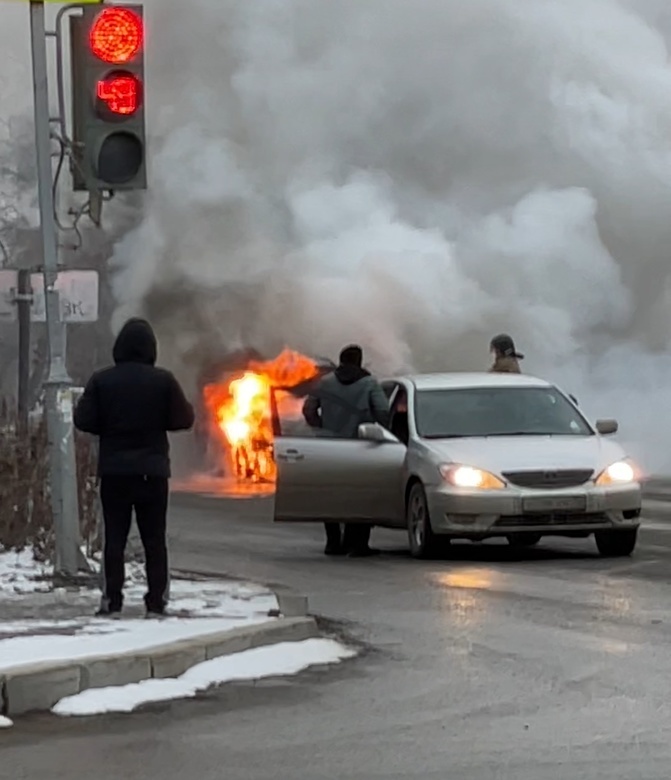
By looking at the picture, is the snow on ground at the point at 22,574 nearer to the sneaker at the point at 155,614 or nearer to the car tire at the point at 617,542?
the sneaker at the point at 155,614

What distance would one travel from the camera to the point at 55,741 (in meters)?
7.78

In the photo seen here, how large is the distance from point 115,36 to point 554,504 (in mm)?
5492

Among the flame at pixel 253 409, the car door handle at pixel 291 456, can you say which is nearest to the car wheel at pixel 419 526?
the car door handle at pixel 291 456

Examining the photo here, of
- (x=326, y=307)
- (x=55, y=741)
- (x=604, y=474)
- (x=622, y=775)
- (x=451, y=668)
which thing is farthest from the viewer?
(x=326, y=307)

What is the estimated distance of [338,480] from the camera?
15773 mm

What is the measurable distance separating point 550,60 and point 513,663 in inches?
856

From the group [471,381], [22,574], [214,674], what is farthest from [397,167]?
[214,674]

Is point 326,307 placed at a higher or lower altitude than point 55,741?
higher

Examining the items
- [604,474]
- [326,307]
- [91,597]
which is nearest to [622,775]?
[91,597]

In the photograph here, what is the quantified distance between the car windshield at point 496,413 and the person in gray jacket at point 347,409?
39 centimetres

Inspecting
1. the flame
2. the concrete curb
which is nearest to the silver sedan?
the concrete curb

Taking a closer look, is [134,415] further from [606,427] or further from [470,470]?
[606,427]

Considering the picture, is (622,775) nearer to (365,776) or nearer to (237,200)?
(365,776)

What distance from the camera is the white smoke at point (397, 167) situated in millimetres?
29641
